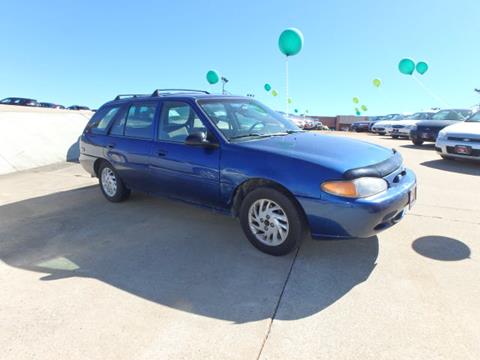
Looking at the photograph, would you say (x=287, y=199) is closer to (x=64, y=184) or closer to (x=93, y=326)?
(x=93, y=326)

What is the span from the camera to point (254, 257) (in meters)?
3.33

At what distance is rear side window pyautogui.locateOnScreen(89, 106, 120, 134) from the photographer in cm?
513

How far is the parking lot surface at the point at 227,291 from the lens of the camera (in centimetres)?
217

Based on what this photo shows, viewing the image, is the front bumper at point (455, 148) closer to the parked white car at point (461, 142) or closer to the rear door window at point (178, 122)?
the parked white car at point (461, 142)

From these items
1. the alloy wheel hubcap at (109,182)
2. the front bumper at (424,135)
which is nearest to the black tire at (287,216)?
the alloy wheel hubcap at (109,182)

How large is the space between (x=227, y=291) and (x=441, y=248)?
7.36 ft

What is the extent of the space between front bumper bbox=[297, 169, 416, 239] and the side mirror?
3.79 ft

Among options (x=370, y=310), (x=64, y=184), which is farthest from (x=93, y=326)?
(x=64, y=184)

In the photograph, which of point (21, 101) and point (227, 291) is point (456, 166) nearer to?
point (227, 291)

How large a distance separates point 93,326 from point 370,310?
1991mm

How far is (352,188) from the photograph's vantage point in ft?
9.27

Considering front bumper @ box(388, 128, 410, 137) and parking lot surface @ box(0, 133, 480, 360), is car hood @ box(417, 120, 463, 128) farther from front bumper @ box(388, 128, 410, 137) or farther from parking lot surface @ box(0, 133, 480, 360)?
parking lot surface @ box(0, 133, 480, 360)

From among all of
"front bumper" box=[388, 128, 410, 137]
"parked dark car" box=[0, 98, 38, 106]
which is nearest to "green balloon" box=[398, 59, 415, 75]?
"front bumper" box=[388, 128, 410, 137]

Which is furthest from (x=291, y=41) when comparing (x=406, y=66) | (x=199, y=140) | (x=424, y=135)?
(x=199, y=140)
